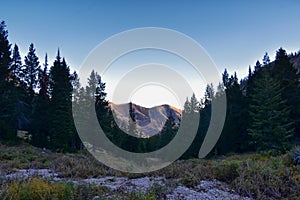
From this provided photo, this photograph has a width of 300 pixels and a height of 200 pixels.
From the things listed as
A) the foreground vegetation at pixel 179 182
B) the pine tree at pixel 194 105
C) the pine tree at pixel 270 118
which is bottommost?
the foreground vegetation at pixel 179 182

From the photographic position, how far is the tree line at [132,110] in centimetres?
3083

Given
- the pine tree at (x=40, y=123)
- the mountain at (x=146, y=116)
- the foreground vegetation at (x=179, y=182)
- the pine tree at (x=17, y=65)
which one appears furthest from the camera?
the pine tree at (x=17, y=65)

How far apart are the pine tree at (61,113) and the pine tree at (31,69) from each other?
7.28m

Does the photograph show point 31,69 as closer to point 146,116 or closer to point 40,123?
point 40,123

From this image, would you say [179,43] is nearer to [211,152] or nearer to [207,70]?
[207,70]

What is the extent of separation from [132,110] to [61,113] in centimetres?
1083

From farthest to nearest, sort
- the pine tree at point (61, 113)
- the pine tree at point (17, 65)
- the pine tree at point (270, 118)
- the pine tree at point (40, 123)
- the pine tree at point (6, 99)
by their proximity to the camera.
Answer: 1. the pine tree at point (17, 65)
2. the pine tree at point (40, 123)
3. the pine tree at point (61, 113)
4. the pine tree at point (6, 99)
5. the pine tree at point (270, 118)

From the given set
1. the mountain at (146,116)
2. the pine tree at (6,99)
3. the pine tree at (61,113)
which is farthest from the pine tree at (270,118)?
the pine tree at (6,99)

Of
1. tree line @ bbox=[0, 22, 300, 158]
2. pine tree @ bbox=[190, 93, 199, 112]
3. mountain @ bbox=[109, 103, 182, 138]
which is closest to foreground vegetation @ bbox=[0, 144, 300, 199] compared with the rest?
mountain @ bbox=[109, 103, 182, 138]

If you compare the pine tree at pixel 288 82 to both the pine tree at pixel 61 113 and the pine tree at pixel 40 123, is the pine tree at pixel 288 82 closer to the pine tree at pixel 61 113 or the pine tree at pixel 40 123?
the pine tree at pixel 61 113

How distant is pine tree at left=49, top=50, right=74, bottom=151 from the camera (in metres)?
34.5

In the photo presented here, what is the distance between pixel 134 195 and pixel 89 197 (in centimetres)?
133

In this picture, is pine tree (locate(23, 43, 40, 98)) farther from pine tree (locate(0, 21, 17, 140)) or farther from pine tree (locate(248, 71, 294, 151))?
pine tree (locate(248, 71, 294, 151))

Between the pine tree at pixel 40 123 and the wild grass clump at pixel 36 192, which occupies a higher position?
the pine tree at pixel 40 123
